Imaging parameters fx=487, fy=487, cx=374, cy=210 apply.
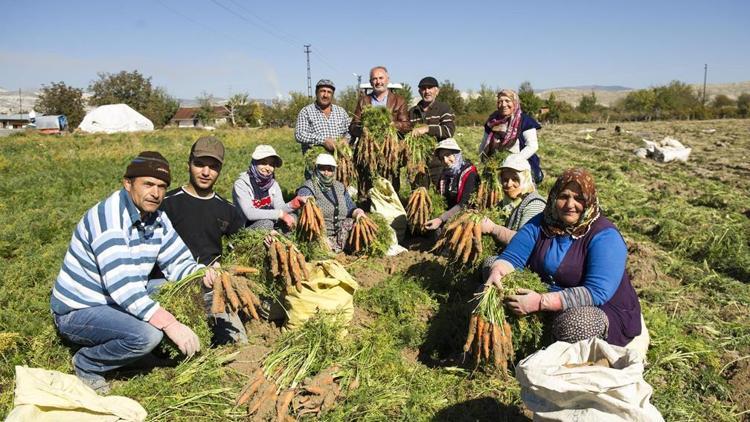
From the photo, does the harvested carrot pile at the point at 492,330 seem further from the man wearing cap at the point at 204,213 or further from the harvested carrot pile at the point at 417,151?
the harvested carrot pile at the point at 417,151

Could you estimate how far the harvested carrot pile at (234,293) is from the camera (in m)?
3.37

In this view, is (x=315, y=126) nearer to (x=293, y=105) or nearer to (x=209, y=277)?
(x=209, y=277)

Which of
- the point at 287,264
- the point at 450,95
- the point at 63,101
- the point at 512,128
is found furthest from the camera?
the point at 63,101

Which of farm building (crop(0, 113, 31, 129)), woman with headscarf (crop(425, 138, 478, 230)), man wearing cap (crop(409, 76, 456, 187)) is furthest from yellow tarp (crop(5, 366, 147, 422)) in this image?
farm building (crop(0, 113, 31, 129))

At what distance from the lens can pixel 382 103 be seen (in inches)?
237

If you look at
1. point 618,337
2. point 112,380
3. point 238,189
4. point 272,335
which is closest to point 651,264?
point 618,337

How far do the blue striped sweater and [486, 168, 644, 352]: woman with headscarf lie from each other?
237 centimetres

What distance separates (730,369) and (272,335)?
11.3 feet

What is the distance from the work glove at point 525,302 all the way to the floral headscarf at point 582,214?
47 cm

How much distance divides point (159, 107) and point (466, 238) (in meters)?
66.3

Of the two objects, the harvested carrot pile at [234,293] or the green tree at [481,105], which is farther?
the green tree at [481,105]

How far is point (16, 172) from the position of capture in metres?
13.9

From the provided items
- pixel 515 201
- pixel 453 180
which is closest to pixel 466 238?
pixel 515 201

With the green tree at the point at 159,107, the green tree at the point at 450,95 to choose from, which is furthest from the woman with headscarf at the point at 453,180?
the green tree at the point at 159,107
